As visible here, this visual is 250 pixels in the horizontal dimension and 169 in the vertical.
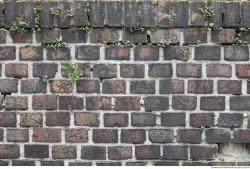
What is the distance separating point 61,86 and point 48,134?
307 millimetres

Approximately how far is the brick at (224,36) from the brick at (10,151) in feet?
4.53

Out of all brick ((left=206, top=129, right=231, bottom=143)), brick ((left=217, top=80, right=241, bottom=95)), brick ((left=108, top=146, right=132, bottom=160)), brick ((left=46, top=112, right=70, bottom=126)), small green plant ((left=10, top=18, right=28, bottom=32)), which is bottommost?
brick ((left=108, top=146, right=132, bottom=160))

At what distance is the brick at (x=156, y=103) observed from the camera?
261cm

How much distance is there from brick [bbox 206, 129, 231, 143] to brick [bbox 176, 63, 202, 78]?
35cm

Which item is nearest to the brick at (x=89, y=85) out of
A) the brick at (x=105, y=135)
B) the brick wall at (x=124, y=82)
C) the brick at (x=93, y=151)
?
the brick wall at (x=124, y=82)

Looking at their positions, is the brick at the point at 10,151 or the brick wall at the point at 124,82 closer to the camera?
the brick wall at the point at 124,82

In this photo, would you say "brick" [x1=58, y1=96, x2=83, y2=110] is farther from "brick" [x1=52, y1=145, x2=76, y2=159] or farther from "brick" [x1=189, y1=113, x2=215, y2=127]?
"brick" [x1=189, y1=113, x2=215, y2=127]

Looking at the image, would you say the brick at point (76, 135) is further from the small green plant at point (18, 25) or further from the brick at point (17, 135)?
the small green plant at point (18, 25)

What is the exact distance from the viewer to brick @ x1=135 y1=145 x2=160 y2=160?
8.66 feet

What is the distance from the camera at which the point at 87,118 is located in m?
2.63

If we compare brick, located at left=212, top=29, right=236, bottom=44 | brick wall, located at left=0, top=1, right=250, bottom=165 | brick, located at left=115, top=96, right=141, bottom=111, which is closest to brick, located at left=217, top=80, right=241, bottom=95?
brick wall, located at left=0, top=1, right=250, bottom=165

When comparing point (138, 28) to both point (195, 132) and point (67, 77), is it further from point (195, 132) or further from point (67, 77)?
point (195, 132)

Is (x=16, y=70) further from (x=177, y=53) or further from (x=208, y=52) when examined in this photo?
(x=208, y=52)

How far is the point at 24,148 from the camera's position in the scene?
8.76 feet
